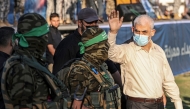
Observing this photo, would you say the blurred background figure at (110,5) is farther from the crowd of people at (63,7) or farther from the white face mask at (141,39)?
the white face mask at (141,39)

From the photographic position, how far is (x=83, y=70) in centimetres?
398

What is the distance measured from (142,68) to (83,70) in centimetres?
143

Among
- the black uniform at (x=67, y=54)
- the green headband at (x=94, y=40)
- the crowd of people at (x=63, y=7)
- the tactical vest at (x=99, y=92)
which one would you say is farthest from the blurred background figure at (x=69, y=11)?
the tactical vest at (x=99, y=92)

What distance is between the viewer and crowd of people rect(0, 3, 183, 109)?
326 centimetres

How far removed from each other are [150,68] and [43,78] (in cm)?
219

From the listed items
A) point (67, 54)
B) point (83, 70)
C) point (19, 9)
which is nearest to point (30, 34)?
point (83, 70)

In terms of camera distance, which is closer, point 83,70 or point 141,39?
point 83,70

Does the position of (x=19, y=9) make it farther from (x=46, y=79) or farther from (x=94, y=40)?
(x=46, y=79)

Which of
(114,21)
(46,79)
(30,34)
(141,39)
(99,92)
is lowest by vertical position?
(99,92)

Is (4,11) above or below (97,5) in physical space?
above

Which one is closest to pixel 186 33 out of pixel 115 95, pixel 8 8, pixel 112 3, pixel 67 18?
pixel 112 3

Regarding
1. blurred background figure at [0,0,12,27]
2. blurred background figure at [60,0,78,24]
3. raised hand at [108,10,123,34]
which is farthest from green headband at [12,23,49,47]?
blurred background figure at [60,0,78,24]

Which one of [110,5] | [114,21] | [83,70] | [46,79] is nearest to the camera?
[46,79]

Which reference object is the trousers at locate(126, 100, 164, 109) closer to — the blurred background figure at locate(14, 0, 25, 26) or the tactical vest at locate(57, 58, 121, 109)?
the tactical vest at locate(57, 58, 121, 109)
